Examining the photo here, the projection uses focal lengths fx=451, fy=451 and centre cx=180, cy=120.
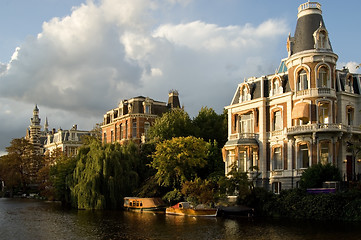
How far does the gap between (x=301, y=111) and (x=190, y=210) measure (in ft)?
44.6

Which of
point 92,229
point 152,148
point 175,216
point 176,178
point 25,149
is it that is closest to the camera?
point 92,229

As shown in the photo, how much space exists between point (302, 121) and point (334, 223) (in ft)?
39.0

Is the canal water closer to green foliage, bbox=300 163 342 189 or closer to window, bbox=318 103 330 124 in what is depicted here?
green foliage, bbox=300 163 342 189

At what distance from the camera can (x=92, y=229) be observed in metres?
32.9

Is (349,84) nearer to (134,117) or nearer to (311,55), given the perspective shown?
(311,55)

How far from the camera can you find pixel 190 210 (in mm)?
40000

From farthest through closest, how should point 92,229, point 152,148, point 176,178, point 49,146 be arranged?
point 49,146 < point 152,148 < point 176,178 < point 92,229

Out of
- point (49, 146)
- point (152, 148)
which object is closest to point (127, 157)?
point (152, 148)

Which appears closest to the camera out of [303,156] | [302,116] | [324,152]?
[302,116]

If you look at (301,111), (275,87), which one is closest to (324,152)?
(301,111)

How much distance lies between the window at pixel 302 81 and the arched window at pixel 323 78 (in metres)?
1.23

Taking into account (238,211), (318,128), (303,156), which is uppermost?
(318,128)

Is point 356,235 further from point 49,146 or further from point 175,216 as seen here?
point 49,146

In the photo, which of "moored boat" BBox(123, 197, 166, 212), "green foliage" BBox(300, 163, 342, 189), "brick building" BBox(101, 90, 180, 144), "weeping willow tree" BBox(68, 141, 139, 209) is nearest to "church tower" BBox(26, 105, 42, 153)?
"brick building" BBox(101, 90, 180, 144)
